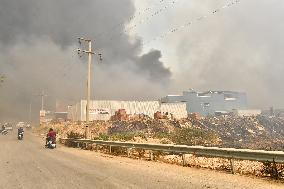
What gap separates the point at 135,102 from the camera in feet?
404

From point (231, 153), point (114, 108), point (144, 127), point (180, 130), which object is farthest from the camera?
point (114, 108)

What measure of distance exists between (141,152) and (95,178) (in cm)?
1009

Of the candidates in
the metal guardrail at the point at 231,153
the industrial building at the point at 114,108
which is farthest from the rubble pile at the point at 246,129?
the metal guardrail at the point at 231,153

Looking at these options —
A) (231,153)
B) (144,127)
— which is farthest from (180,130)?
(231,153)

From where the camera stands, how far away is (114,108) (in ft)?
375

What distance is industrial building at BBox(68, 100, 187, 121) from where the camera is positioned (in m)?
109

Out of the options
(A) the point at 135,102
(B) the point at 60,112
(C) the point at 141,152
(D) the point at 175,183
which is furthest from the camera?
(B) the point at 60,112

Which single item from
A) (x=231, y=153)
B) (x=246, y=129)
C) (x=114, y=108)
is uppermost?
(x=114, y=108)

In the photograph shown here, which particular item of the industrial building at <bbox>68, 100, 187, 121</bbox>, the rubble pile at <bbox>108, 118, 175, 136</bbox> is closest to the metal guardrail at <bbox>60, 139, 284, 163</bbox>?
the rubble pile at <bbox>108, 118, 175, 136</bbox>

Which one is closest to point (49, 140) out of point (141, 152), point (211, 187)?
point (141, 152)

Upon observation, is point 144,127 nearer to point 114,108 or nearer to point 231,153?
point 114,108

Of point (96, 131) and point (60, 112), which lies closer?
point (96, 131)

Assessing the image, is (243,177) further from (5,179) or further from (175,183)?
(5,179)

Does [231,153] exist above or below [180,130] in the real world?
below
